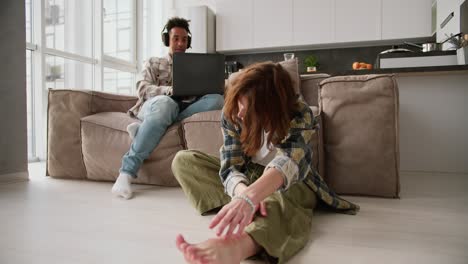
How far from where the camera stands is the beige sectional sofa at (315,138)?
1647 millimetres

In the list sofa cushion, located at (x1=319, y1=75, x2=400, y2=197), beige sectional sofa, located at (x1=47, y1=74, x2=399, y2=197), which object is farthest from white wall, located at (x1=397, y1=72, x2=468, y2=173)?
sofa cushion, located at (x1=319, y1=75, x2=400, y2=197)

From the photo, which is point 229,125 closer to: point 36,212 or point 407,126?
point 36,212

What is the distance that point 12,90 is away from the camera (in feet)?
6.70

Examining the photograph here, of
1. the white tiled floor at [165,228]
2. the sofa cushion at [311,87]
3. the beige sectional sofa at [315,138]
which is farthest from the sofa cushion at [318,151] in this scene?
the sofa cushion at [311,87]

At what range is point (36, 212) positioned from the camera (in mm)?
1387

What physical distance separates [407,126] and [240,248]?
201 cm

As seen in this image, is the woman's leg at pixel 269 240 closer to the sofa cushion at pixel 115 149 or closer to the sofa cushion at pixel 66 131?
the sofa cushion at pixel 115 149

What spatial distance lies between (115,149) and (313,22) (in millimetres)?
3339

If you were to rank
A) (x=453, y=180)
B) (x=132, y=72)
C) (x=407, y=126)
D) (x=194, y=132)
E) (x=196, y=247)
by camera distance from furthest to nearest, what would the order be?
1. (x=132, y=72)
2. (x=407, y=126)
3. (x=453, y=180)
4. (x=194, y=132)
5. (x=196, y=247)

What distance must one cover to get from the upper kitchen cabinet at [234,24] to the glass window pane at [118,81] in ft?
4.13

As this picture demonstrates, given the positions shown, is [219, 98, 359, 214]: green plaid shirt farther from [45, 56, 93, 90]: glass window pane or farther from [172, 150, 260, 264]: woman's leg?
[45, 56, 93, 90]: glass window pane

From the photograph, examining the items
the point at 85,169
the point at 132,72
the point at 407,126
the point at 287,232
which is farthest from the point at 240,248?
the point at 132,72

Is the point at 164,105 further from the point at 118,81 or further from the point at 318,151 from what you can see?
the point at 118,81

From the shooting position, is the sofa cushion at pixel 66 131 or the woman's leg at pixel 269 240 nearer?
the woman's leg at pixel 269 240
